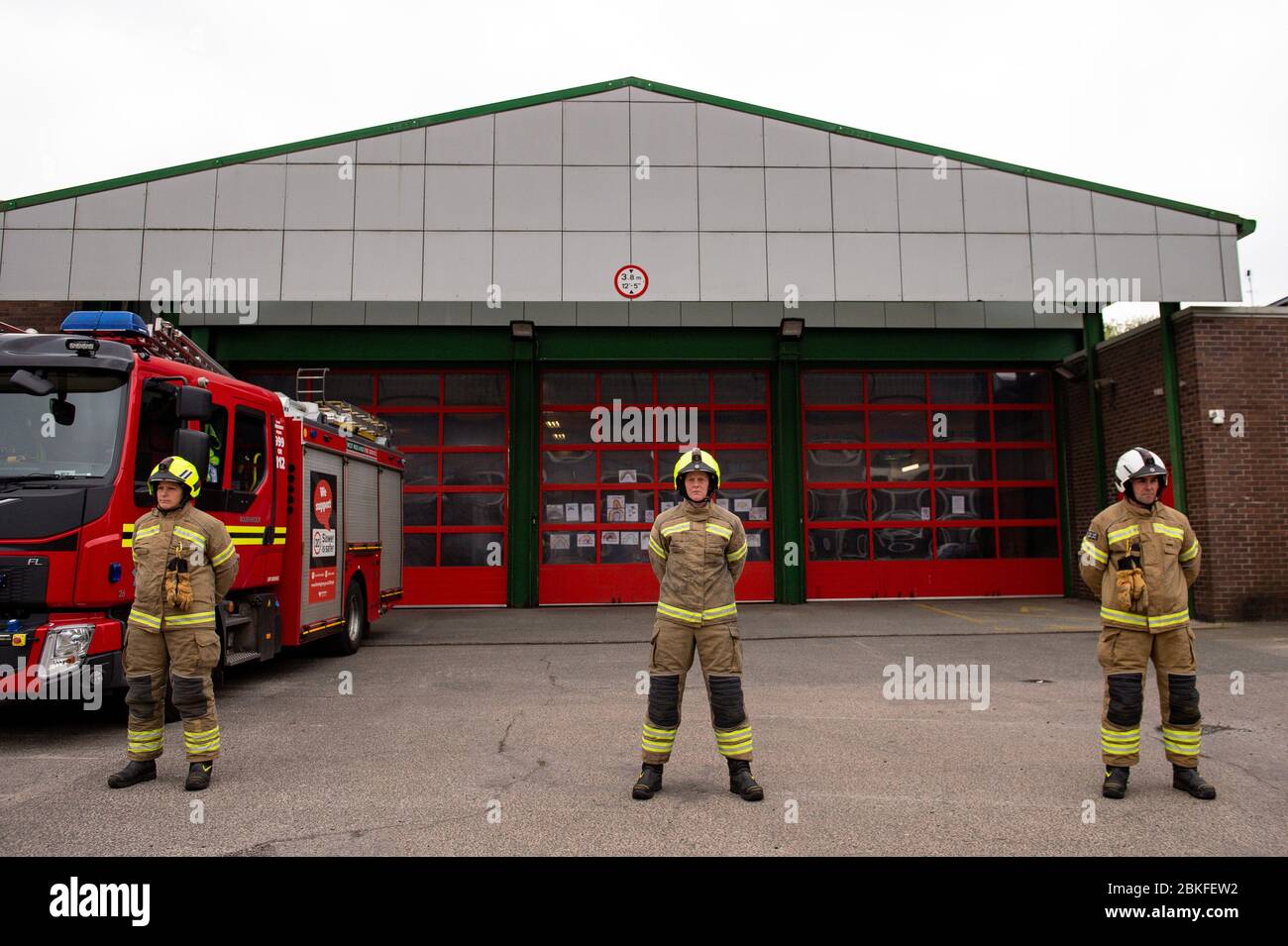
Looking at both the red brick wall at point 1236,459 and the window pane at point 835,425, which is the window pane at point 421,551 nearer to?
the window pane at point 835,425

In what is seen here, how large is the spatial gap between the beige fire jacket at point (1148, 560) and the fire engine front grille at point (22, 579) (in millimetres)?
6468

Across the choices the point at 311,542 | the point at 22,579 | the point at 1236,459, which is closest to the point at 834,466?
the point at 1236,459

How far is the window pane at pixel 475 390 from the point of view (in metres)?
15.2

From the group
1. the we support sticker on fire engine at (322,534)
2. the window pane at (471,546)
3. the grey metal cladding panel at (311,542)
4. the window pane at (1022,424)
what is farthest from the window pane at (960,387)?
the we support sticker on fire engine at (322,534)

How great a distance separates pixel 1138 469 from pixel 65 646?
670 cm

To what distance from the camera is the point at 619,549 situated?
1495cm

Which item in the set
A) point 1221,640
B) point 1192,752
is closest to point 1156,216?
point 1221,640

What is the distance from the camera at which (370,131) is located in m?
12.5

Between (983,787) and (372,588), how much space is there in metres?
8.16

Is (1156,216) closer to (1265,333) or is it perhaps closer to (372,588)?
(1265,333)

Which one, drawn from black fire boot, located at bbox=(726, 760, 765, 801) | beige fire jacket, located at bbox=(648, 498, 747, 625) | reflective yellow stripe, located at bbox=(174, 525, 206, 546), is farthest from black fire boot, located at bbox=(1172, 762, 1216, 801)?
reflective yellow stripe, located at bbox=(174, 525, 206, 546)

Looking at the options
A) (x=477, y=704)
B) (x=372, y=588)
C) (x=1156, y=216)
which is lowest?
(x=477, y=704)

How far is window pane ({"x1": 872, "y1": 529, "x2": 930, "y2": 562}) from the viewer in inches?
595

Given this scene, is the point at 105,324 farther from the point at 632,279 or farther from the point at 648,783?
the point at 632,279
